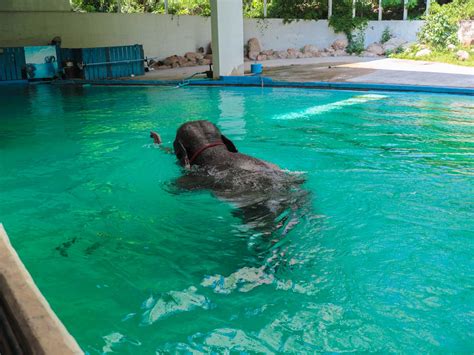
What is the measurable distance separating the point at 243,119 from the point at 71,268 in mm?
7669

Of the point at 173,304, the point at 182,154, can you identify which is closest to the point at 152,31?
the point at 182,154

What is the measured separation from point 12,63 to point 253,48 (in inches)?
528

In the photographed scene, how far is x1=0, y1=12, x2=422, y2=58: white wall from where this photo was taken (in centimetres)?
2211

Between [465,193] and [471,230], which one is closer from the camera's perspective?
[471,230]

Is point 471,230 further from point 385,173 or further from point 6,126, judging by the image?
point 6,126

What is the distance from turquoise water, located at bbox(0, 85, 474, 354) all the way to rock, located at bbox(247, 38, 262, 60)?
19.4 meters

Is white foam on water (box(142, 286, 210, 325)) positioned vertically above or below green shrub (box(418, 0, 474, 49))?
below

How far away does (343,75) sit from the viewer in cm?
1825

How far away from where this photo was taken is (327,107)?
1298 centimetres

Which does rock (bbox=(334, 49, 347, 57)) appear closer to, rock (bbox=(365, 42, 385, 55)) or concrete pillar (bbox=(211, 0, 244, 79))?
rock (bbox=(365, 42, 385, 55))

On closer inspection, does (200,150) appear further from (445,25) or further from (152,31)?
(445,25)

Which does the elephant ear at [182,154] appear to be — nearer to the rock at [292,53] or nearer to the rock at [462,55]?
the rock at [462,55]

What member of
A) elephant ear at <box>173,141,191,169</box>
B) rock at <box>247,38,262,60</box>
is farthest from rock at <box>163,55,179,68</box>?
elephant ear at <box>173,141,191,169</box>

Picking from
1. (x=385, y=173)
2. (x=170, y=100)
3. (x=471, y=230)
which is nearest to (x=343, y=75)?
(x=170, y=100)
